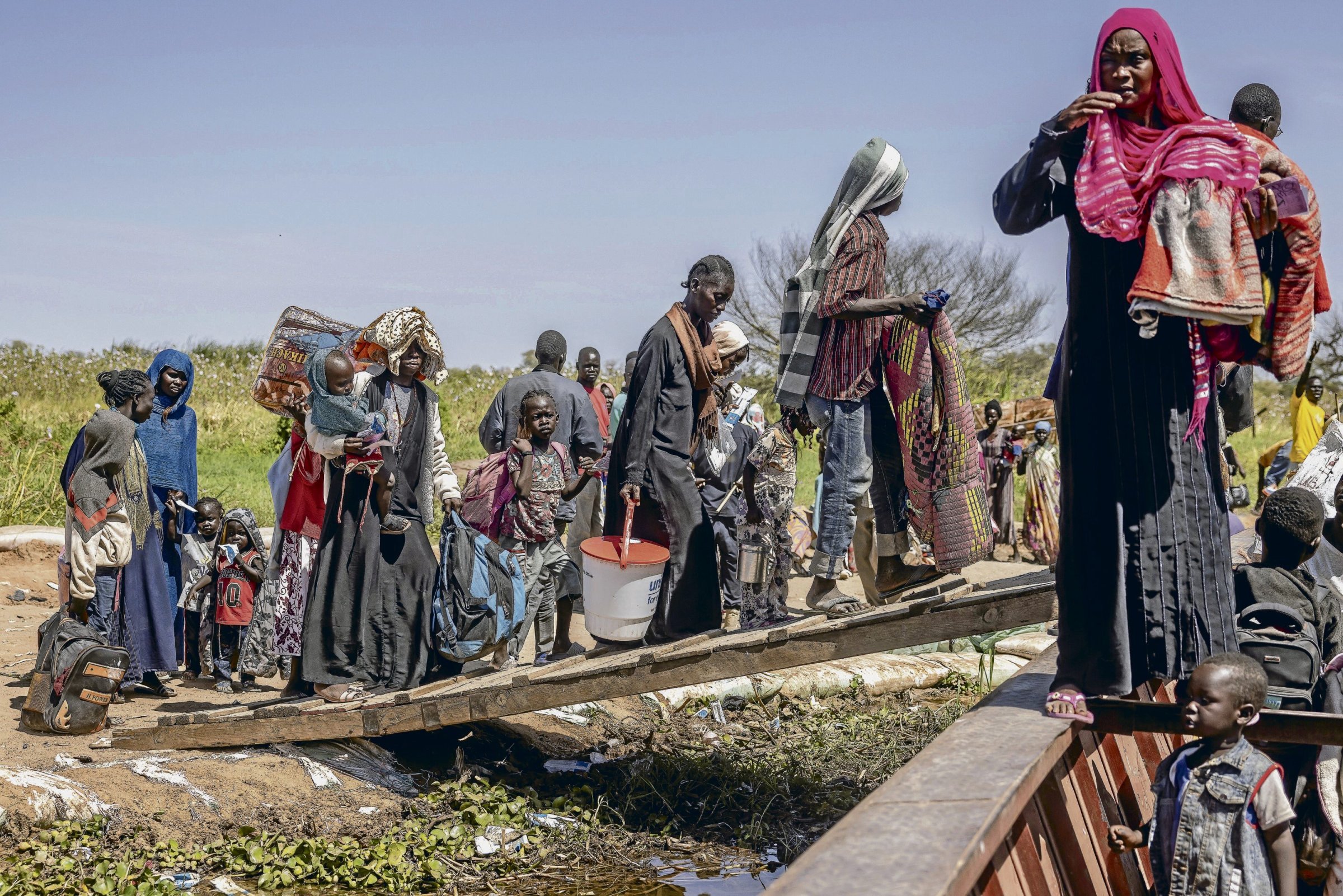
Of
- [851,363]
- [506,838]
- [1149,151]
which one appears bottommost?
[506,838]

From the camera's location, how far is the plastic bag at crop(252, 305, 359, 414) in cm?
623

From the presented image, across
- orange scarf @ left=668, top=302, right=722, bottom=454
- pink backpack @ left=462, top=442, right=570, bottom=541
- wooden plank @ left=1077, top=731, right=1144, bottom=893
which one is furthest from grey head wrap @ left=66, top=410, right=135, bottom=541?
wooden plank @ left=1077, top=731, right=1144, bottom=893

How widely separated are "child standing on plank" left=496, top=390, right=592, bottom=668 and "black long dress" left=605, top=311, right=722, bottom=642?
78 centimetres

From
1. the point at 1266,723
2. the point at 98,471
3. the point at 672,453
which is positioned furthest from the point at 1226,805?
the point at 98,471

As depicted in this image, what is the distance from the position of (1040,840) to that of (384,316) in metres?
3.90

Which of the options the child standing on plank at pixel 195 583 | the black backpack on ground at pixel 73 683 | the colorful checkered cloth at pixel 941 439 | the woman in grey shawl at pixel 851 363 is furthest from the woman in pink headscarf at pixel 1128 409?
the child standing on plank at pixel 195 583

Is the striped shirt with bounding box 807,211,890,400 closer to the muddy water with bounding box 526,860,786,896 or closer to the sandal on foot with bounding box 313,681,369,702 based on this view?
the muddy water with bounding box 526,860,786,896

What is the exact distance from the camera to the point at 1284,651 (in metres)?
3.83

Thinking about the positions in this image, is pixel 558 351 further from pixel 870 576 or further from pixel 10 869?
pixel 10 869

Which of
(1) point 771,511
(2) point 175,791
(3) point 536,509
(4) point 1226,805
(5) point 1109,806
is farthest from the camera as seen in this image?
(1) point 771,511

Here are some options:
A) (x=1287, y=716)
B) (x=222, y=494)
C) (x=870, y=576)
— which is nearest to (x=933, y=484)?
(x=870, y=576)

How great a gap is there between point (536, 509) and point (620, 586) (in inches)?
42.4

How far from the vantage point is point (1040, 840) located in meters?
3.49

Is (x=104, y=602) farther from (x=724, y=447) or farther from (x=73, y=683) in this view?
(x=724, y=447)
